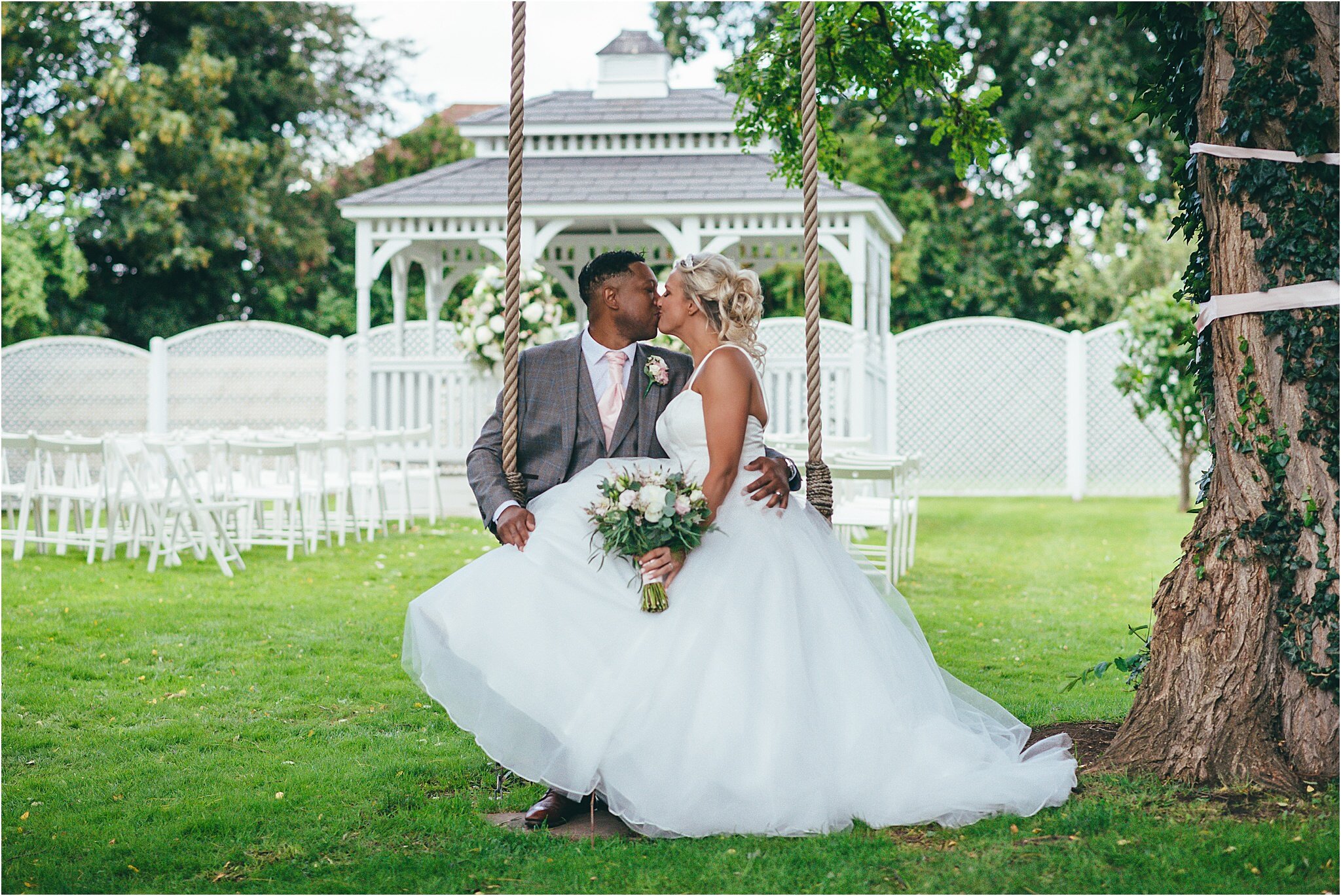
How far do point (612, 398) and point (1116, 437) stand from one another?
13.9 m

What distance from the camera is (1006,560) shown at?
33.8ft

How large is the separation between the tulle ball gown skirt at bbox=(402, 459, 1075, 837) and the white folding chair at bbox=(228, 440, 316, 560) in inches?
261

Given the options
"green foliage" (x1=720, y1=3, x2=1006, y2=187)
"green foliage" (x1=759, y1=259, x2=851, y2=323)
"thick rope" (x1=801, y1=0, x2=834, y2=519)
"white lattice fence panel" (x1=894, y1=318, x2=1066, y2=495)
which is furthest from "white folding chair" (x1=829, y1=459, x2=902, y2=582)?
"green foliage" (x1=759, y1=259, x2=851, y2=323)

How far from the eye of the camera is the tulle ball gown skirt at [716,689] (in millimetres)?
3518

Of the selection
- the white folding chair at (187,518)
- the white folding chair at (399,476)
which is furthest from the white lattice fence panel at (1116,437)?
the white folding chair at (187,518)

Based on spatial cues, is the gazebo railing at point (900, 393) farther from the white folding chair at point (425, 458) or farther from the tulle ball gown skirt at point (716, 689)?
the tulle ball gown skirt at point (716, 689)

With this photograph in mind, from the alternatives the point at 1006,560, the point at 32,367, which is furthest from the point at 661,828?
the point at 32,367

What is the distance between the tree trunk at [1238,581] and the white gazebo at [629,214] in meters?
9.81

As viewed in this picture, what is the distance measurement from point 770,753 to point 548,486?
117 centimetres

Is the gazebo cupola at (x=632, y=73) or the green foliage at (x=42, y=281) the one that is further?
the green foliage at (x=42, y=281)

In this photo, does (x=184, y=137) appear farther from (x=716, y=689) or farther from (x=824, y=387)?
(x=716, y=689)

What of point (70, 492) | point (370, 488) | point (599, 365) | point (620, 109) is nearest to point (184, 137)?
point (620, 109)

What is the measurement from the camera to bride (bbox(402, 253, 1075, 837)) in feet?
11.6

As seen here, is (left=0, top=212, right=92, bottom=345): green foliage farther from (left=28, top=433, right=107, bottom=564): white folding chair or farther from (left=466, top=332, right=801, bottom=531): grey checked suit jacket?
(left=466, top=332, right=801, bottom=531): grey checked suit jacket
